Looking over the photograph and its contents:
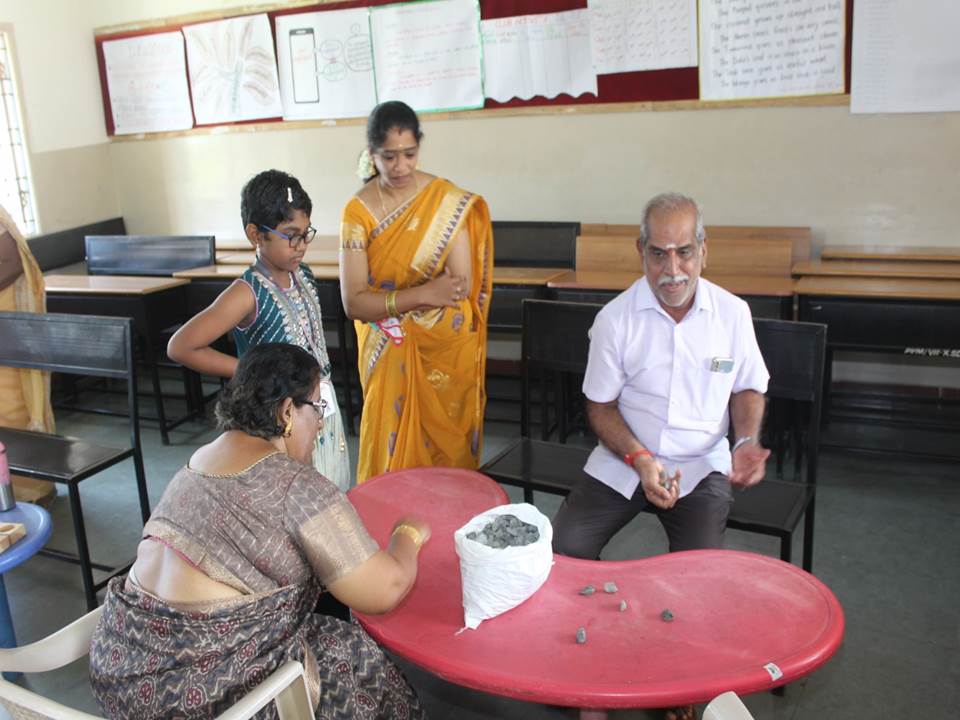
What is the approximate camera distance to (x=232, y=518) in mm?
1629

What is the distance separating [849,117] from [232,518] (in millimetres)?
3742

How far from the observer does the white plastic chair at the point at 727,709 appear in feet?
4.30

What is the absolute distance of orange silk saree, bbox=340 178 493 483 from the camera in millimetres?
2912

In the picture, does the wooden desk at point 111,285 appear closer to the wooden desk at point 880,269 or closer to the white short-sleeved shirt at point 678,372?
the white short-sleeved shirt at point 678,372

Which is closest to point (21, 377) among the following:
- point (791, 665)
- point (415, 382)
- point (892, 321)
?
point (415, 382)

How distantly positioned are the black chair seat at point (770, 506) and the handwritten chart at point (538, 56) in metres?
2.86

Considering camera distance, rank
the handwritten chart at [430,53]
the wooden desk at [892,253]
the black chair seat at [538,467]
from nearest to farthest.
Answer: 1. the black chair seat at [538,467]
2. the wooden desk at [892,253]
3. the handwritten chart at [430,53]

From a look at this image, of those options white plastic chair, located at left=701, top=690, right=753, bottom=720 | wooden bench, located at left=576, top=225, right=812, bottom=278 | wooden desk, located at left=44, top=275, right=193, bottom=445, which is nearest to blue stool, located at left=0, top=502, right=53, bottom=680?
white plastic chair, located at left=701, top=690, right=753, bottom=720

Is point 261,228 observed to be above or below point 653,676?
above

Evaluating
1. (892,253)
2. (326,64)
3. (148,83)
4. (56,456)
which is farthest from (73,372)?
(892,253)

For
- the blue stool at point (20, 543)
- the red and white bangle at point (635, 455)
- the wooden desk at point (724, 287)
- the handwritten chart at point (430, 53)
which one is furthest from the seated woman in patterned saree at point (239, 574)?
the handwritten chart at point (430, 53)

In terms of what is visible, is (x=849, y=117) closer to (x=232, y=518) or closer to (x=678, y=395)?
(x=678, y=395)

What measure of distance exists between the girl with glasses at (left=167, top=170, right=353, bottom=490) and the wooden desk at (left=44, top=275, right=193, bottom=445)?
92.2 inches

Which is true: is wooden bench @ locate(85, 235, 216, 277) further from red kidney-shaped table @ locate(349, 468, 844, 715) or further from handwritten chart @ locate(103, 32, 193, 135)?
red kidney-shaped table @ locate(349, 468, 844, 715)
